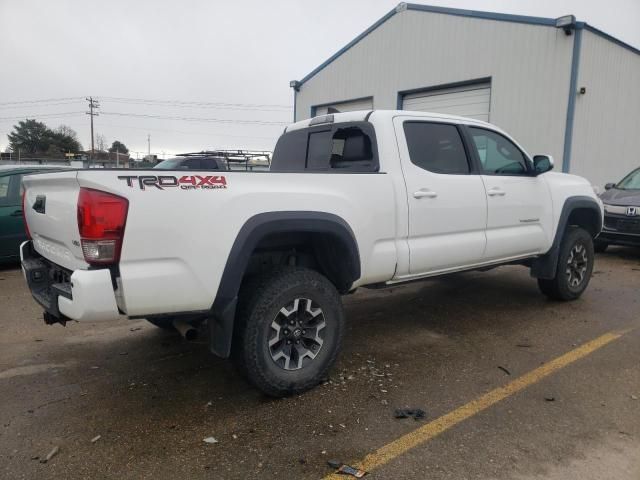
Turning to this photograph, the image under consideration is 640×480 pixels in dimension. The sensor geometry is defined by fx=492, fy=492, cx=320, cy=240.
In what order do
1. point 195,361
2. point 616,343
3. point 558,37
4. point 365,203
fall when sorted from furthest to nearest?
point 558,37
point 616,343
point 195,361
point 365,203

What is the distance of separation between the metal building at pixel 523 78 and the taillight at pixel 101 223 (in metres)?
11.5

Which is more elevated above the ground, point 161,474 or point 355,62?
point 355,62

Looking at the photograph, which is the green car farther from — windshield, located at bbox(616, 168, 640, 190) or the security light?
the security light

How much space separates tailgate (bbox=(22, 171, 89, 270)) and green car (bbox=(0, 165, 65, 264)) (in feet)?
14.5

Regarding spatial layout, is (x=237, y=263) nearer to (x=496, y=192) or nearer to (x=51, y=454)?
(x=51, y=454)

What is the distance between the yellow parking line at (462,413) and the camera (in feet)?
8.61

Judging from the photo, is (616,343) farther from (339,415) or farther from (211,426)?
(211,426)

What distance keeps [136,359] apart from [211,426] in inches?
55.2

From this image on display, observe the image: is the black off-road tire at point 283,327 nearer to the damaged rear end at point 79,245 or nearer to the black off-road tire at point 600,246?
the damaged rear end at point 79,245

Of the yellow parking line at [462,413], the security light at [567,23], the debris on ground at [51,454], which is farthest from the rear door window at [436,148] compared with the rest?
the security light at [567,23]

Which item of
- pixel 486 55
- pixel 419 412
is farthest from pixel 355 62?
pixel 419 412

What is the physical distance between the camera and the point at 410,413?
3.10 meters

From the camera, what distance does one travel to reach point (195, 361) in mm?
4000

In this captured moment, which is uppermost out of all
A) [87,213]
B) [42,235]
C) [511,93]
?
[511,93]
